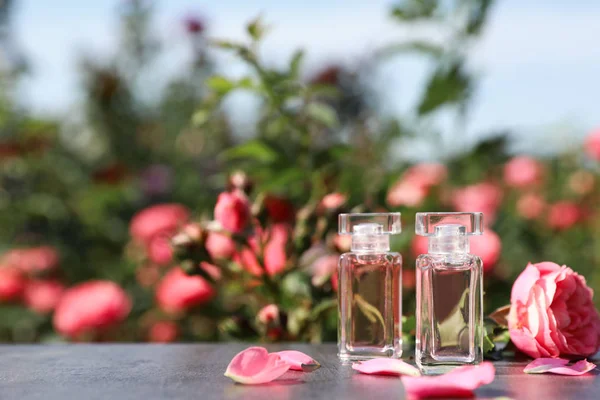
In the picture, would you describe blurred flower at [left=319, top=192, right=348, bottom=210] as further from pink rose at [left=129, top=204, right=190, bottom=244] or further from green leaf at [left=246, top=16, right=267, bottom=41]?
pink rose at [left=129, top=204, right=190, bottom=244]

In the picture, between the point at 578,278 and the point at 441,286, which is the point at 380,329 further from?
the point at 578,278

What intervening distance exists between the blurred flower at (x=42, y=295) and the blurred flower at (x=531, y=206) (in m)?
1.29

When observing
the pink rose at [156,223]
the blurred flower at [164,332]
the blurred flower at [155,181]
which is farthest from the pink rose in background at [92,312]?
the blurred flower at [155,181]

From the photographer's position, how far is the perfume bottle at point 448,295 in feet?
2.33

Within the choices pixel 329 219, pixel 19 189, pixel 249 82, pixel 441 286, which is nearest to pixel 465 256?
pixel 441 286

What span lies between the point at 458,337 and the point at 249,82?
502 millimetres

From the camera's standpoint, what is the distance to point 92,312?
5.29ft

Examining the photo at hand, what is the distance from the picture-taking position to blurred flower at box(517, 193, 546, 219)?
6.65 ft

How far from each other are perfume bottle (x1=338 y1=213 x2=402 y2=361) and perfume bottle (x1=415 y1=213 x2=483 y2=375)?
4cm

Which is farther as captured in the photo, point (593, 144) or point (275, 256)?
point (593, 144)

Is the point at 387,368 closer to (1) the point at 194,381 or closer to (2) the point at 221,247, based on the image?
(1) the point at 194,381

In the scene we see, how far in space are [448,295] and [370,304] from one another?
86 mm

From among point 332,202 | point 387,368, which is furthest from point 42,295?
point 387,368

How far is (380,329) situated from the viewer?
0.77 m
